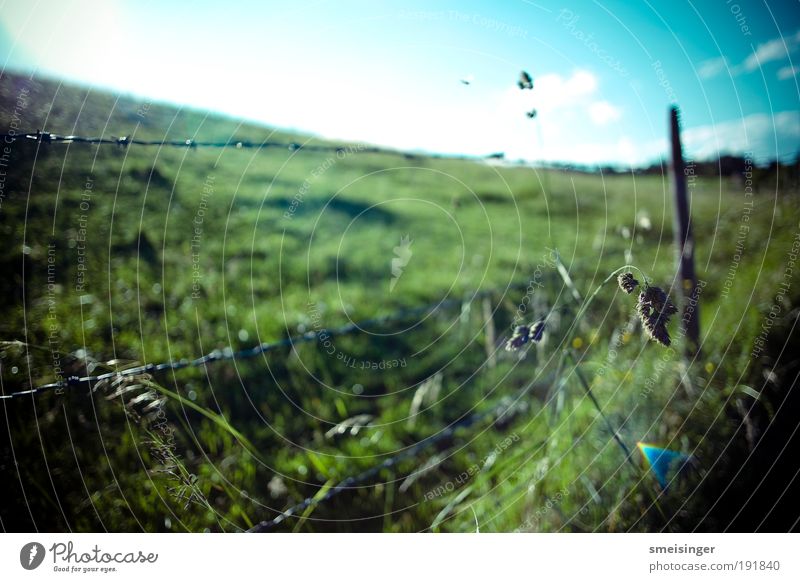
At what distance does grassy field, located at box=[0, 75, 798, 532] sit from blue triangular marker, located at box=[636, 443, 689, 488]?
4cm

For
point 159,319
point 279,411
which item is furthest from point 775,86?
point 159,319

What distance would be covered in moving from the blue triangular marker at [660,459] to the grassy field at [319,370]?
1.6 inches

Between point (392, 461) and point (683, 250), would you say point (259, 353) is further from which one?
point (683, 250)

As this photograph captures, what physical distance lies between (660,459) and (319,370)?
1.51 metres

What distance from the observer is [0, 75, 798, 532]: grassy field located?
1642 millimetres
